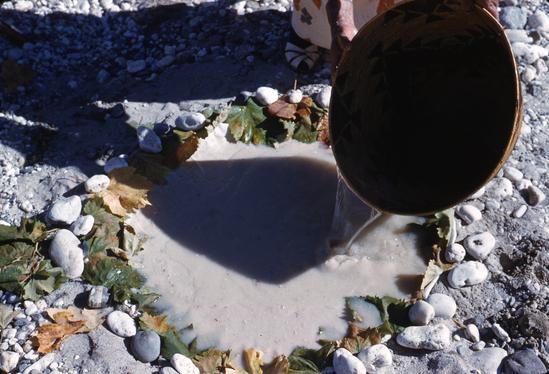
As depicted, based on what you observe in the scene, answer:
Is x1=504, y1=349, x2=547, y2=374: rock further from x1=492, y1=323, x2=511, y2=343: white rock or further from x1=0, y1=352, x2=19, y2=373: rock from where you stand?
x1=0, y1=352, x2=19, y2=373: rock

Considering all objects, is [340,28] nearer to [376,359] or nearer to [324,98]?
[324,98]

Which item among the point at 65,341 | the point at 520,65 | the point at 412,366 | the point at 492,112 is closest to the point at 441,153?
the point at 492,112

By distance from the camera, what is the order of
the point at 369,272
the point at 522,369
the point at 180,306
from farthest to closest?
the point at 369,272 < the point at 180,306 < the point at 522,369

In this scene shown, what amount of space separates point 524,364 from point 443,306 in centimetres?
41

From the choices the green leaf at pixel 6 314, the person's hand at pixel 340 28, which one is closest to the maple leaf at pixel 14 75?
the green leaf at pixel 6 314

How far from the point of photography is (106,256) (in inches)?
89.7

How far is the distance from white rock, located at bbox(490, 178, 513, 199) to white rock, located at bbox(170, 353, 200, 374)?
193 centimetres

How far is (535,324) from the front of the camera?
2074mm

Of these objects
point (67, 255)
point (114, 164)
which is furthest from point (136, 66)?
point (67, 255)

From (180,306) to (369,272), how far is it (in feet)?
3.34

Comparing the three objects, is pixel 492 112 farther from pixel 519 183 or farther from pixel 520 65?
pixel 520 65

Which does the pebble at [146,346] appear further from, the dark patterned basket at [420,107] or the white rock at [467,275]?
the white rock at [467,275]

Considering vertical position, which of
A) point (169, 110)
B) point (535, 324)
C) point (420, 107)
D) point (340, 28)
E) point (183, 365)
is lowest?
point (183, 365)

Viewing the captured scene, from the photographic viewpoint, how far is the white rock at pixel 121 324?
2061 millimetres
